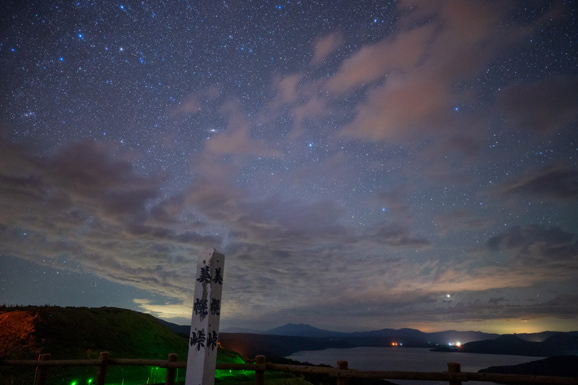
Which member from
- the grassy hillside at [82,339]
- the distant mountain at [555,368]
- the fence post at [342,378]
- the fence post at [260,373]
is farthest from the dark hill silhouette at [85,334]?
the distant mountain at [555,368]

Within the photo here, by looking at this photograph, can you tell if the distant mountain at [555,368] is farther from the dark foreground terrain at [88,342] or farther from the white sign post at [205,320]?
the white sign post at [205,320]

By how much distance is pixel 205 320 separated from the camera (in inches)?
221

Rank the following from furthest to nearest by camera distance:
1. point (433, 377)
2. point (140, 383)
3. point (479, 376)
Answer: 1. point (140, 383)
2. point (433, 377)
3. point (479, 376)

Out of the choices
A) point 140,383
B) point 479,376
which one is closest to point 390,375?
point 479,376

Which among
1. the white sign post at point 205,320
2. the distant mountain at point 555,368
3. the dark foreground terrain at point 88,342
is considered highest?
the white sign post at point 205,320

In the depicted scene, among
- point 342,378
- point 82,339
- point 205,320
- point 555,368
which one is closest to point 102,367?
point 205,320

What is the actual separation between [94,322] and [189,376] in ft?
82.8

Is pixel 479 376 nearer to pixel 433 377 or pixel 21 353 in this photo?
pixel 433 377

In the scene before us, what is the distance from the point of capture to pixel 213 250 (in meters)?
6.01

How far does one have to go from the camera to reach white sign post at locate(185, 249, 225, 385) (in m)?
5.39

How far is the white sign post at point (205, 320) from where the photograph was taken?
5.39 m

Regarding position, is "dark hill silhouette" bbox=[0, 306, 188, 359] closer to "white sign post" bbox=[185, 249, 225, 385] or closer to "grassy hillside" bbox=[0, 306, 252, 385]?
"grassy hillside" bbox=[0, 306, 252, 385]

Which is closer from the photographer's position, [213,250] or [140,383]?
[213,250]

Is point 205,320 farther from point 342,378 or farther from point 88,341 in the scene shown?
point 88,341
